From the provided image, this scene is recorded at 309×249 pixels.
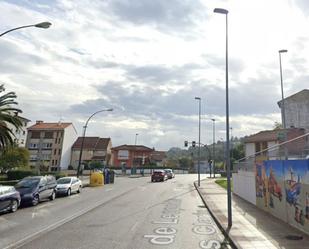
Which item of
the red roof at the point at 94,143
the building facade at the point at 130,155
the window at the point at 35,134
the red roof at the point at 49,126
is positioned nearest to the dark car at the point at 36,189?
the red roof at the point at 49,126

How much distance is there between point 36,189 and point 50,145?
7807cm

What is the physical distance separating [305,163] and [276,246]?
311cm

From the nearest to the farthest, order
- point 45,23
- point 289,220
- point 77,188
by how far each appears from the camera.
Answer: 1. point 289,220
2. point 45,23
3. point 77,188

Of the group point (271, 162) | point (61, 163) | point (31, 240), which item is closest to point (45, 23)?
point (31, 240)

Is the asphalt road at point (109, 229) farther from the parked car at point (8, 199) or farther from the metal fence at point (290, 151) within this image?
the metal fence at point (290, 151)

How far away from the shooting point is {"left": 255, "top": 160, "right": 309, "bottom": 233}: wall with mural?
11.0 metres

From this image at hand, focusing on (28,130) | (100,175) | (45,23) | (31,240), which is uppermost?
(28,130)

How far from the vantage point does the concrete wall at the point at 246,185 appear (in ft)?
66.1

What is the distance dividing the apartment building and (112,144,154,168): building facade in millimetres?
15928

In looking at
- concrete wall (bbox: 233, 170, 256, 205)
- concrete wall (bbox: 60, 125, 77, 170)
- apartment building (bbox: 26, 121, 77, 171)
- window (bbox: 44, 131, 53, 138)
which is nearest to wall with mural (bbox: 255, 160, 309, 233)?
concrete wall (bbox: 233, 170, 256, 205)

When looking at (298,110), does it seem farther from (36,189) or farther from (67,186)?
(36,189)

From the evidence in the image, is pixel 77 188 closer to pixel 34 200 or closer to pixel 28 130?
pixel 34 200

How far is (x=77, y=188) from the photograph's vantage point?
28.3m

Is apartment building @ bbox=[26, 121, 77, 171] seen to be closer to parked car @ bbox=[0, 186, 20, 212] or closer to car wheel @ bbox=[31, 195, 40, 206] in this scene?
car wheel @ bbox=[31, 195, 40, 206]
